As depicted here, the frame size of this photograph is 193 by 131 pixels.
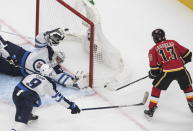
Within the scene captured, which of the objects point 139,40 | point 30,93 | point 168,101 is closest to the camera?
point 30,93

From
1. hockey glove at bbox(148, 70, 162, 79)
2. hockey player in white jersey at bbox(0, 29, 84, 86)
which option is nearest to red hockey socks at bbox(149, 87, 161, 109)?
hockey glove at bbox(148, 70, 162, 79)

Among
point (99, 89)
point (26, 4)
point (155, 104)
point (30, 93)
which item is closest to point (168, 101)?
point (155, 104)

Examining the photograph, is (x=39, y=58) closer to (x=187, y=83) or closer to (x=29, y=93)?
(x=29, y=93)

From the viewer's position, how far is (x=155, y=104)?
165 inches

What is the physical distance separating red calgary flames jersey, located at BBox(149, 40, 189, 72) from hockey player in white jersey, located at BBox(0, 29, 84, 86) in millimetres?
802

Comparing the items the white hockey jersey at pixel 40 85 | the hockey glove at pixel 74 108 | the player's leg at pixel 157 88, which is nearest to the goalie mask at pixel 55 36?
the white hockey jersey at pixel 40 85

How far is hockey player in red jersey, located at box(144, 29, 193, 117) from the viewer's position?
403 cm

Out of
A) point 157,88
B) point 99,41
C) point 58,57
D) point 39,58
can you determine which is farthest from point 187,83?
point 39,58

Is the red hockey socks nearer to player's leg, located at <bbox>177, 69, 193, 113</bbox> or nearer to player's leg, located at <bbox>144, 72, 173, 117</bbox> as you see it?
player's leg, located at <bbox>144, 72, 173, 117</bbox>

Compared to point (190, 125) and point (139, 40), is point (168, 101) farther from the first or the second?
point (139, 40)

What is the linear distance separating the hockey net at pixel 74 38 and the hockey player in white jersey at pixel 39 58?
0.20 m

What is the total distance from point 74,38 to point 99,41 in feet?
1.41

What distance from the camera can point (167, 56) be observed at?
4.03 meters

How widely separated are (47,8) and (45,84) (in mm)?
1110
